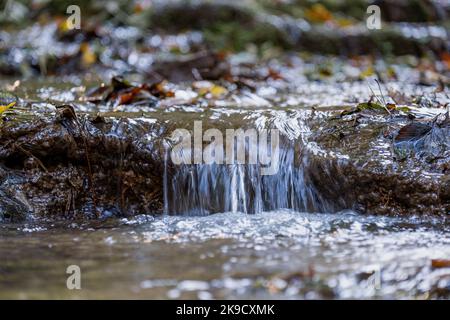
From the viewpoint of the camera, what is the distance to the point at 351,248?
2750 millimetres

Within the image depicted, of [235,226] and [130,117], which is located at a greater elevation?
[130,117]

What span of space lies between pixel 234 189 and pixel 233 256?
1.02 meters

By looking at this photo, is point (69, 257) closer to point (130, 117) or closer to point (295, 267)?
point (295, 267)

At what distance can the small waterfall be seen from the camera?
3.63m

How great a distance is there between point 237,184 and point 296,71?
428 centimetres

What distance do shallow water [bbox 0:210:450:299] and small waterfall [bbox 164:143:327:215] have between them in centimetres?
13

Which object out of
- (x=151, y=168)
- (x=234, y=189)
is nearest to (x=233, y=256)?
(x=234, y=189)

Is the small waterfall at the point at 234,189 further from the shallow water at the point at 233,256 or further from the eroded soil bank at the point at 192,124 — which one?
the shallow water at the point at 233,256

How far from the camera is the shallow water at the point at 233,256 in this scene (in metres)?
2.27

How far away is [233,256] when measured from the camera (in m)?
2.66

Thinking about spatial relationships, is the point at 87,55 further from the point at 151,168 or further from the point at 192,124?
the point at 151,168

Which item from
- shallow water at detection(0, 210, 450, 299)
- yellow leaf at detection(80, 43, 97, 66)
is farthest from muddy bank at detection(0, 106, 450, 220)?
yellow leaf at detection(80, 43, 97, 66)

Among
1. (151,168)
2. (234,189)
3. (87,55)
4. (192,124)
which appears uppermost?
(87,55)
